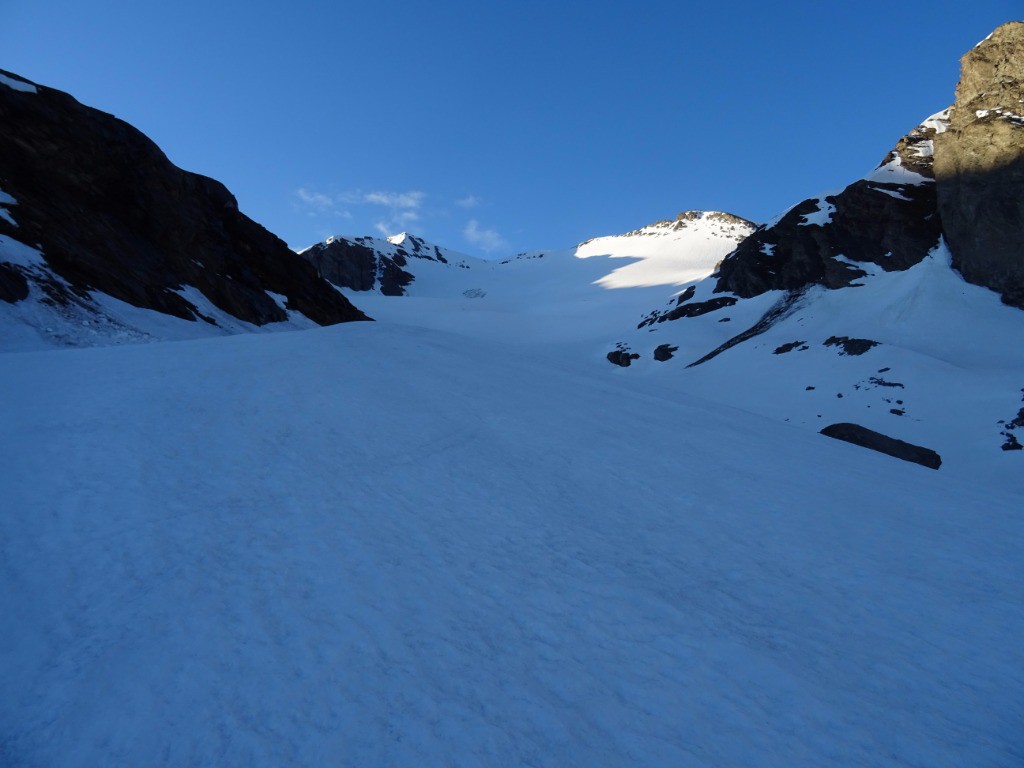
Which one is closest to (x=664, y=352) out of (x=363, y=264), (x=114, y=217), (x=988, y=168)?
(x=988, y=168)

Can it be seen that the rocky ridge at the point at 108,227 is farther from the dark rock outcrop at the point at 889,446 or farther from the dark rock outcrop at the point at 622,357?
the dark rock outcrop at the point at 622,357

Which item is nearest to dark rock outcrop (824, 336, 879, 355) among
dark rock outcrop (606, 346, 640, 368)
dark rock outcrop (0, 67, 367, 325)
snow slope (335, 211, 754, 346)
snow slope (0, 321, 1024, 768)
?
dark rock outcrop (606, 346, 640, 368)

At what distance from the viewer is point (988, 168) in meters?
30.6

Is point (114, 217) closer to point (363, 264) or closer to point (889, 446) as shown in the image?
point (889, 446)

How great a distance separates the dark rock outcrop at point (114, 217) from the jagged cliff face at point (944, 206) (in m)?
35.9

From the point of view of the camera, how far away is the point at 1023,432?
699 inches

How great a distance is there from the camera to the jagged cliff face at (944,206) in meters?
29.2

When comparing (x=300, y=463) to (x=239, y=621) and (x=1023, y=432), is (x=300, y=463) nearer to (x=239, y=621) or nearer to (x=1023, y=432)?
(x=239, y=621)

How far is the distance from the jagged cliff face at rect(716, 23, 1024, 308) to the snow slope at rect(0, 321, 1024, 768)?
1252 inches

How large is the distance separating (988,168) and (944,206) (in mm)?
2792

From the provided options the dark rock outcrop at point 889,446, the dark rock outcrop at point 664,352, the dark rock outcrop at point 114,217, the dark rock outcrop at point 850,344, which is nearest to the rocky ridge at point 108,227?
the dark rock outcrop at point 114,217

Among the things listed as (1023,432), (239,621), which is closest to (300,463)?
(239,621)

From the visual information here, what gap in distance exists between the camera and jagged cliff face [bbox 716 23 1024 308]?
29.2 m

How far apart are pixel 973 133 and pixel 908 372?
19.9 meters
